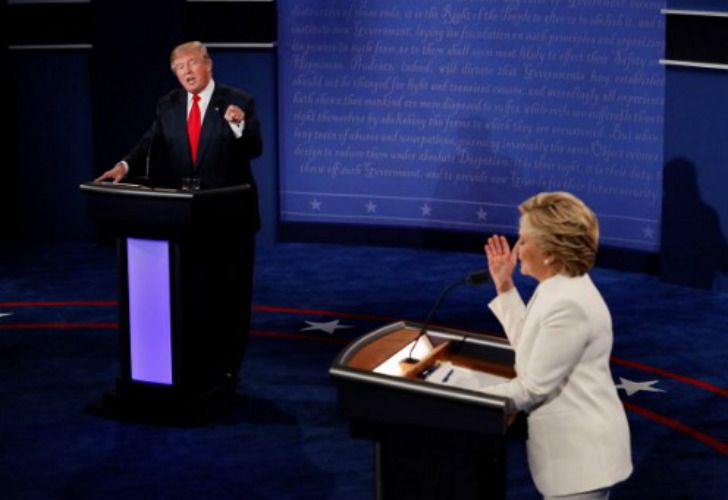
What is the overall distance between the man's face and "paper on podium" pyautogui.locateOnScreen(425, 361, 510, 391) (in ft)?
9.52

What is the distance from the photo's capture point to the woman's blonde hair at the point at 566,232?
3.29 meters

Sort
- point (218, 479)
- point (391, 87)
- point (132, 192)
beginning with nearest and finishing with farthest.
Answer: point (218, 479), point (132, 192), point (391, 87)

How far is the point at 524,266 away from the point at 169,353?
305 cm

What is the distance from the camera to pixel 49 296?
8492 mm

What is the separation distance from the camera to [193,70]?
241 inches

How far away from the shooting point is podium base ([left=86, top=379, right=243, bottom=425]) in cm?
610

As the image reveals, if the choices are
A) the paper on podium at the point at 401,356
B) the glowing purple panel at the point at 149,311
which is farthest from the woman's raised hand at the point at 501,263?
the glowing purple panel at the point at 149,311

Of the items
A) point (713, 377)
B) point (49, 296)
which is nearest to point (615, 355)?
point (713, 377)

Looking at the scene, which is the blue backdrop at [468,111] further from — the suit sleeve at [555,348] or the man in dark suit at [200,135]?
the suit sleeve at [555,348]

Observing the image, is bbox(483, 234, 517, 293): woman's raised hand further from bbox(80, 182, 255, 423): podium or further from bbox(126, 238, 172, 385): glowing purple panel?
bbox(126, 238, 172, 385): glowing purple panel

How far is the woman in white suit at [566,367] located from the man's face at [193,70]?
3101 millimetres

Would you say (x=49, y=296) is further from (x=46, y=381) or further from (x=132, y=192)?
(x=132, y=192)

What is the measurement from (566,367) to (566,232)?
0.35 meters

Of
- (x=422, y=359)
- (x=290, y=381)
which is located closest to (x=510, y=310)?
(x=422, y=359)
